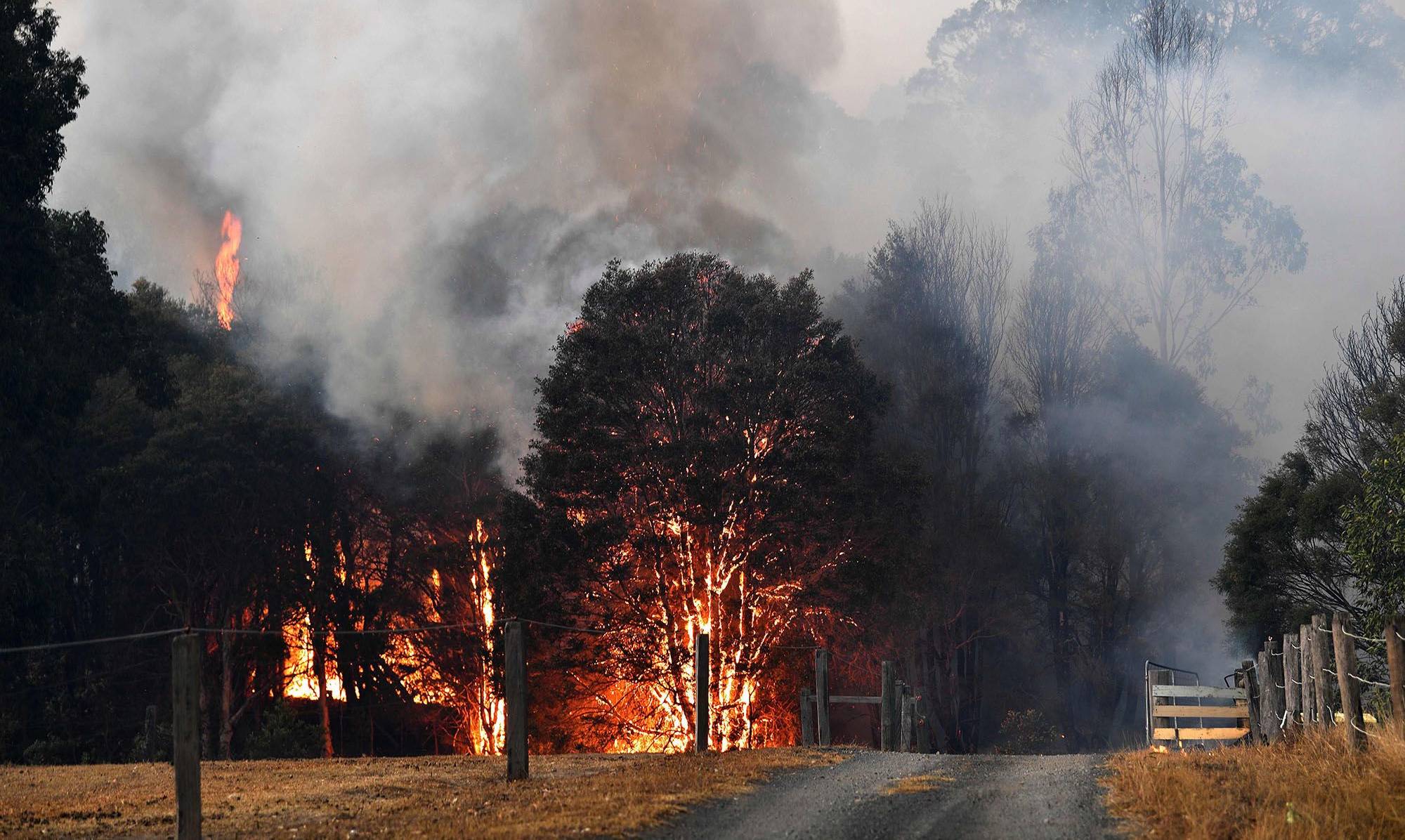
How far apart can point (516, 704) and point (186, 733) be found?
4602 millimetres

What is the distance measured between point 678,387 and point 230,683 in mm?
16635

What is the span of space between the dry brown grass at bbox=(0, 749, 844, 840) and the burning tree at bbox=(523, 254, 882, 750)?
41.1 feet

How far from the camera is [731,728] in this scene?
3062cm

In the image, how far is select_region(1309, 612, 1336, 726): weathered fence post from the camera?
14.2m

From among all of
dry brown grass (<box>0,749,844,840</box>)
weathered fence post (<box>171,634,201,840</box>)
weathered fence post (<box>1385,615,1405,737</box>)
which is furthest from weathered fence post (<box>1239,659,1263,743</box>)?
weathered fence post (<box>171,634,201,840</box>)

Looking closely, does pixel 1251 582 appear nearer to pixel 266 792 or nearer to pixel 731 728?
pixel 731 728

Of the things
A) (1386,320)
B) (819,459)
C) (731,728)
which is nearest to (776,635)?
(731,728)

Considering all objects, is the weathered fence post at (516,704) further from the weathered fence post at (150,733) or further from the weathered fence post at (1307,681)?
the weathered fence post at (150,733)

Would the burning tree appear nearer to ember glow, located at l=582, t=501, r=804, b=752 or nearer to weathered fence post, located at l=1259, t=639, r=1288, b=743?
ember glow, located at l=582, t=501, r=804, b=752

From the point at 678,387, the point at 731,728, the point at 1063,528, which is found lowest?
the point at 731,728

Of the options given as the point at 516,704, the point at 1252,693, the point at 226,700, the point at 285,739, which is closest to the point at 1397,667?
the point at 1252,693

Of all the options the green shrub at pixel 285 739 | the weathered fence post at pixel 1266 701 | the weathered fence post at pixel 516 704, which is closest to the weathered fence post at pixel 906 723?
the weathered fence post at pixel 1266 701

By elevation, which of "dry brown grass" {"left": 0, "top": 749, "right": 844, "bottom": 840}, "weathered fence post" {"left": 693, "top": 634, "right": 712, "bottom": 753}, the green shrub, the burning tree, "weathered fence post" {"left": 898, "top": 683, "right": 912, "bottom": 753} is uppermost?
the burning tree

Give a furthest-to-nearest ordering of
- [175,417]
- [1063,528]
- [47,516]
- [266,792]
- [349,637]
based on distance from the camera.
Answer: [1063,528] → [349,637] → [175,417] → [47,516] → [266,792]
